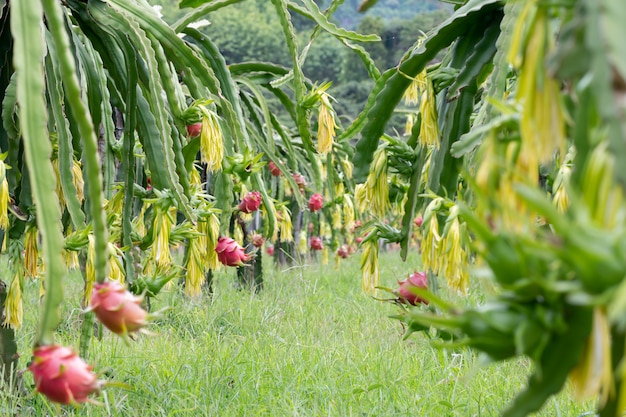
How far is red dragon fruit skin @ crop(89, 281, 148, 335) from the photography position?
2.28 ft

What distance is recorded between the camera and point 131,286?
163 centimetres

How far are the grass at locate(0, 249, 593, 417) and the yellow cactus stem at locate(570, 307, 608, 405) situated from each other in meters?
1.02

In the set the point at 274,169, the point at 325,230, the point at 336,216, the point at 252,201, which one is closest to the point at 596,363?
the point at 252,201

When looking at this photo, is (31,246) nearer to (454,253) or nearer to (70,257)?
(70,257)

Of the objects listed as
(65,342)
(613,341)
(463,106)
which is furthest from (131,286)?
(613,341)

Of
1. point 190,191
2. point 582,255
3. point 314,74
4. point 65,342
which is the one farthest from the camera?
point 314,74

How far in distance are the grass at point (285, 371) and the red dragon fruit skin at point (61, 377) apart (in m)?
0.84

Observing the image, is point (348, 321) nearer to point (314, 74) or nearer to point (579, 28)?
point (579, 28)

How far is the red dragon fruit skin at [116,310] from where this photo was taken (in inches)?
27.3

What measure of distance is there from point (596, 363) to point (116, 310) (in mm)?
437

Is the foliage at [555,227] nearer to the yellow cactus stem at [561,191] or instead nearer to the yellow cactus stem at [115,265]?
the yellow cactus stem at [561,191]

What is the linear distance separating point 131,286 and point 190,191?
0.26 m

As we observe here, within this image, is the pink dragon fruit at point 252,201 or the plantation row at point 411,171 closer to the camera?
the plantation row at point 411,171

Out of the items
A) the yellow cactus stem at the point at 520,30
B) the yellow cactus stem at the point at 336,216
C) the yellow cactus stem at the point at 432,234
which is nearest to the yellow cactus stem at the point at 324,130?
the yellow cactus stem at the point at 432,234
